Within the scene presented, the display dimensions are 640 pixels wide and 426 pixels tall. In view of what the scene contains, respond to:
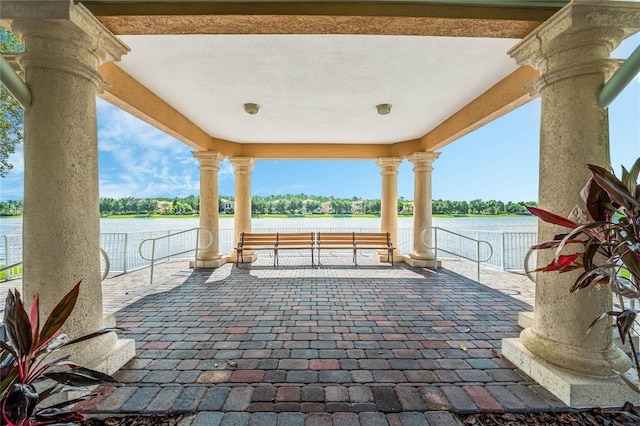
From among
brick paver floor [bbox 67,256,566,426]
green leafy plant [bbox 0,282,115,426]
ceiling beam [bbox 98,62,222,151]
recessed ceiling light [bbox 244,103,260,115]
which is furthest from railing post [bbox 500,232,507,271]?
green leafy plant [bbox 0,282,115,426]

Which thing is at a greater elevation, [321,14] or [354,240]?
[321,14]

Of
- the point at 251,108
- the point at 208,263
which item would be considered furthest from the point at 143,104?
the point at 208,263

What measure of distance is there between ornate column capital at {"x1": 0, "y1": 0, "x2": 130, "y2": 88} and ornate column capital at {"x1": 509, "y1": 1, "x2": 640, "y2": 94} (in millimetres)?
3689

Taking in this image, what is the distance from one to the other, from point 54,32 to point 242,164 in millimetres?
5886

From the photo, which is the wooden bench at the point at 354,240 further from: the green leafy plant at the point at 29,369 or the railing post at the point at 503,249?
the green leafy plant at the point at 29,369

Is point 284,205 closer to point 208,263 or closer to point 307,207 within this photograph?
point 307,207

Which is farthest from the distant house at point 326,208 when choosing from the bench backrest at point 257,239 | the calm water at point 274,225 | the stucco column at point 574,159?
the stucco column at point 574,159

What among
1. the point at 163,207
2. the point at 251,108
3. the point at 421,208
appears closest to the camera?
the point at 251,108

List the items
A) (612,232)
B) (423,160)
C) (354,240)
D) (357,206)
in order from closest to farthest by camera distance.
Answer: (612,232) → (423,160) → (354,240) → (357,206)

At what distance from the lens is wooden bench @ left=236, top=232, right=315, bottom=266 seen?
760cm

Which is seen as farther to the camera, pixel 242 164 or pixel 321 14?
pixel 242 164

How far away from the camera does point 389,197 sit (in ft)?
27.9

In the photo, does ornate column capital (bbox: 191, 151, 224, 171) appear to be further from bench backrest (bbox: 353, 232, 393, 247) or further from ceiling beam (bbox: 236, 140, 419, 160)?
bench backrest (bbox: 353, 232, 393, 247)

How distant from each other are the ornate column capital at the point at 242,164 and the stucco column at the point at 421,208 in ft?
14.2
